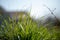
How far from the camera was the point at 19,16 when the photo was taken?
149 cm

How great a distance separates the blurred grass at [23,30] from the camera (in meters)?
1.35

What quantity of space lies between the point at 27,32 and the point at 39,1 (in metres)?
0.58

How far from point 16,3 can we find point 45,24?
39cm

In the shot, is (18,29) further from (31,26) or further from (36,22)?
(36,22)

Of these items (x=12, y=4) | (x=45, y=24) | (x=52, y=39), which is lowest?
(x=52, y=39)

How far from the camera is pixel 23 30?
1.35 metres

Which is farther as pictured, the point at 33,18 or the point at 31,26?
the point at 33,18

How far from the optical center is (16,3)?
5.61 ft

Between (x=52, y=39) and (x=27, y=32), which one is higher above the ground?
(x=27, y=32)

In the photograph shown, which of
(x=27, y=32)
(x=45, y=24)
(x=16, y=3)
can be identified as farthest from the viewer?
(x=16, y=3)

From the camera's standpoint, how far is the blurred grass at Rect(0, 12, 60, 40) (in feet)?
4.43

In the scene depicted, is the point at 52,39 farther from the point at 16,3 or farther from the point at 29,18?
the point at 16,3

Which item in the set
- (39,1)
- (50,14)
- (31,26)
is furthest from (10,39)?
(39,1)

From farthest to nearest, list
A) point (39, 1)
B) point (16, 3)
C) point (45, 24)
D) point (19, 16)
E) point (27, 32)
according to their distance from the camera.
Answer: point (39, 1)
point (16, 3)
point (45, 24)
point (19, 16)
point (27, 32)
